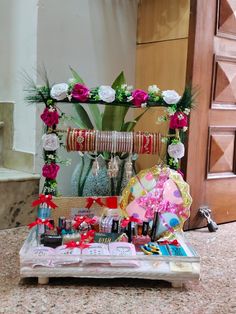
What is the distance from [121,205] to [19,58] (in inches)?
30.0

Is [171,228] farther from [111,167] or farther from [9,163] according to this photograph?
[9,163]

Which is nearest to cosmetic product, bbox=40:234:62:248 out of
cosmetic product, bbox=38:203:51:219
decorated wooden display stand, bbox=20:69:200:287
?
decorated wooden display stand, bbox=20:69:200:287

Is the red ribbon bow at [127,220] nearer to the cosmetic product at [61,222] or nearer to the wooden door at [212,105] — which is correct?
the cosmetic product at [61,222]

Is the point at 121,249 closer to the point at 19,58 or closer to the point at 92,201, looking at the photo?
the point at 92,201

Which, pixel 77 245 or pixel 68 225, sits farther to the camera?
pixel 68 225

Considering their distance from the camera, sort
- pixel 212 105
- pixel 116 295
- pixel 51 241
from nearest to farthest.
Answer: pixel 116 295
pixel 51 241
pixel 212 105

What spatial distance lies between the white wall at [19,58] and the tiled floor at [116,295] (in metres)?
0.60

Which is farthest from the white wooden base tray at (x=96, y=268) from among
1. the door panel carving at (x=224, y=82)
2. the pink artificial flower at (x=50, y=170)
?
the door panel carving at (x=224, y=82)

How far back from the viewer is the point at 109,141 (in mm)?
1129

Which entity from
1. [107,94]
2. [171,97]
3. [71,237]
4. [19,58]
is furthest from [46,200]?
[19,58]

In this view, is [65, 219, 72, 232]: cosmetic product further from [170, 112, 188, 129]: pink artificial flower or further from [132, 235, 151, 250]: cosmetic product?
[170, 112, 188, 129]: pink artificial flower

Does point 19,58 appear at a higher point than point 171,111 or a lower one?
higher

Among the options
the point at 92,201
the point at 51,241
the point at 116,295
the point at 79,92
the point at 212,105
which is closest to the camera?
the point at 116,295

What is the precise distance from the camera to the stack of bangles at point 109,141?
3.68 feet
